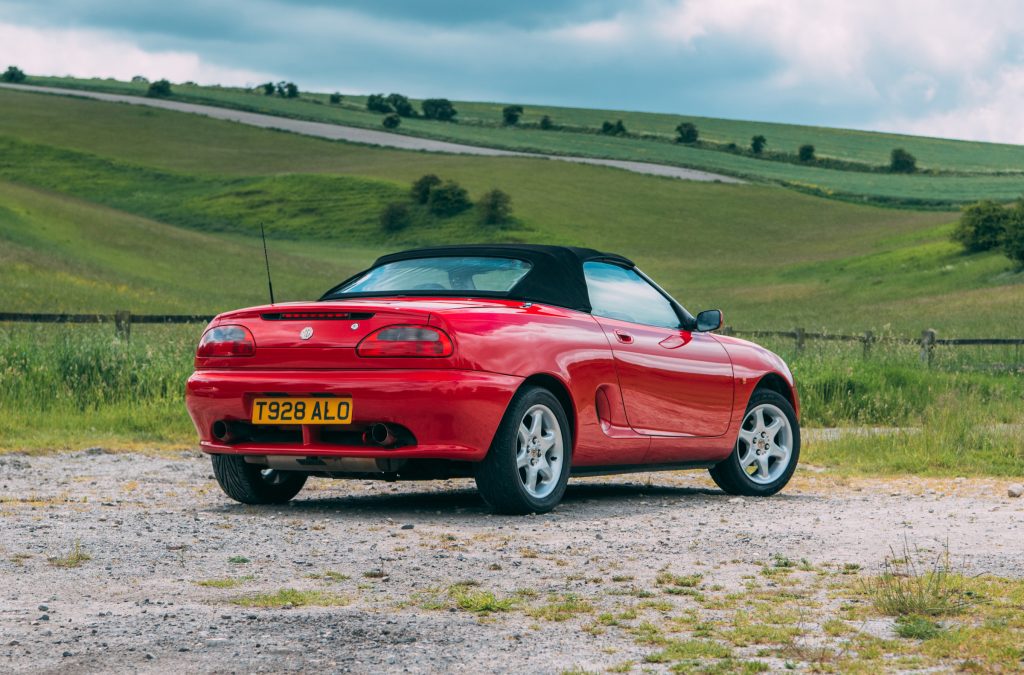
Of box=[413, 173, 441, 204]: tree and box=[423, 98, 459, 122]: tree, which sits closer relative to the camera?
box=[413, 173, 441, 204]: tree

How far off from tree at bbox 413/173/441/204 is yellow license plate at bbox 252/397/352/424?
72.5 meters

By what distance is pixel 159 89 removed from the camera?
398 feet

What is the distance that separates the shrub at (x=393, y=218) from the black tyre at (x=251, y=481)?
2731 inches

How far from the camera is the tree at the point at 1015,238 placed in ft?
172

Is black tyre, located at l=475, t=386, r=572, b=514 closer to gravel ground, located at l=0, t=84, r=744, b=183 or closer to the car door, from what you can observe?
the car door

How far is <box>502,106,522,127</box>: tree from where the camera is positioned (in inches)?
4931

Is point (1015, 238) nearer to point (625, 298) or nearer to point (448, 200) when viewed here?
point (448, 200)

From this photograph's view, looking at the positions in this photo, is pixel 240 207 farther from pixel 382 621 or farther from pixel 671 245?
pixel 382 621

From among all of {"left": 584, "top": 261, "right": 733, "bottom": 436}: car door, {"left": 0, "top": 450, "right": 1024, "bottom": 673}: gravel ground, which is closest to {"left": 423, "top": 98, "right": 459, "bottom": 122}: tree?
{"left": 0, "top": 450, "right": 1024, "bottom": 673}: gravel ground

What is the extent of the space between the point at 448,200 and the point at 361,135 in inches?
1209

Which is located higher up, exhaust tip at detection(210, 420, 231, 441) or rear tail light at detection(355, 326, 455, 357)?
rear tail light at detection(355, 326, 455, 357)

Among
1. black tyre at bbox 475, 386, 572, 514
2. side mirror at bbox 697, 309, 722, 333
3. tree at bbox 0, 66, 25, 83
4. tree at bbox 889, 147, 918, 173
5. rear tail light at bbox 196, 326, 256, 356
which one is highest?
tree at bbox 0, 66, 25, 83

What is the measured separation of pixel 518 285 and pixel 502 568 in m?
2.36

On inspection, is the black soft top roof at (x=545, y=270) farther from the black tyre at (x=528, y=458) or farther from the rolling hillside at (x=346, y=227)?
the rolling hillside at (x=346, y=227)
